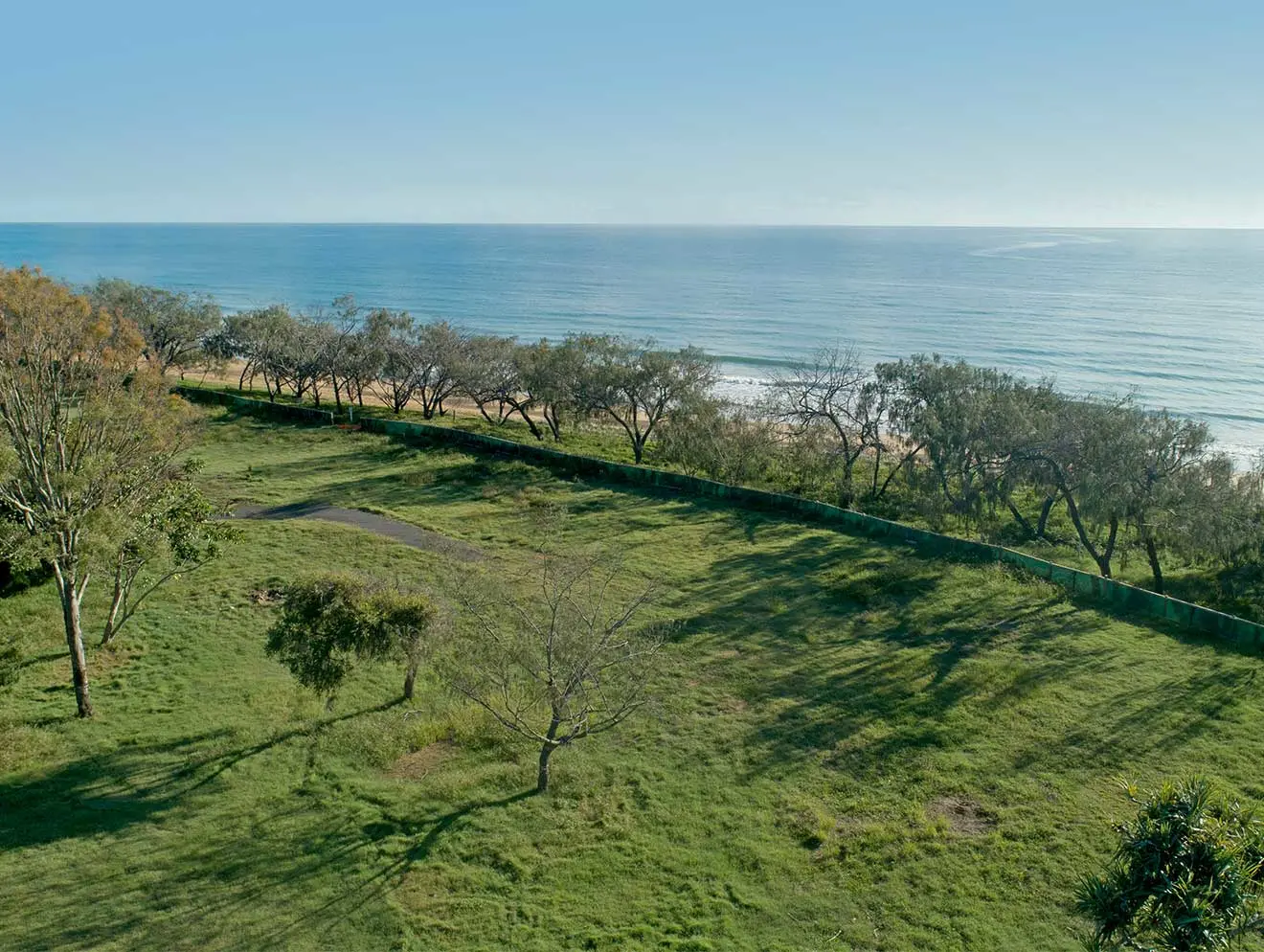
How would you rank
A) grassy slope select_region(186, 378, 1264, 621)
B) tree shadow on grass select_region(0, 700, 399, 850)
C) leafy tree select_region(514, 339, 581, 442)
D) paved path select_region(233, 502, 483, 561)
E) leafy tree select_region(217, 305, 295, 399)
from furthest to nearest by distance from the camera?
leafy tree select_region(217, 305, 295, 399) < leafy tree select_region(514, 339, 581, 442) < paved path select_region(233, 502, 483, 561) < grassy slope select_region(186, 378, 1264, 621) < tree shadow on grass select_region(0, 700, 399, 850)

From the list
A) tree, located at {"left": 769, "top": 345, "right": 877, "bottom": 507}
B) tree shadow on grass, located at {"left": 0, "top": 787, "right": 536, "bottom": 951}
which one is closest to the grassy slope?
tree, located at {"left": 769, "top": 345, "right": 877, "bottom": 507}

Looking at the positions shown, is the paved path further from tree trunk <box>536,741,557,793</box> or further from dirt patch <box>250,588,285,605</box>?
tree trunk <box>536,741,557,793</box>

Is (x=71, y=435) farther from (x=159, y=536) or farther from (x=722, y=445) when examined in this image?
(x=722, y=445)

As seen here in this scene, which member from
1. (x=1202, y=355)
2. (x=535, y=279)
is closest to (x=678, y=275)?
(x=535, y=279)

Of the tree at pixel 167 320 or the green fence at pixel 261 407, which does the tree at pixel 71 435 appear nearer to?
the green fence at pixel 261 407

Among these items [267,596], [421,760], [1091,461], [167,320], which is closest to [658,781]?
[421,760]

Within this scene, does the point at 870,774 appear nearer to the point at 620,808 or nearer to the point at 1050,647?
the point at 620,808
